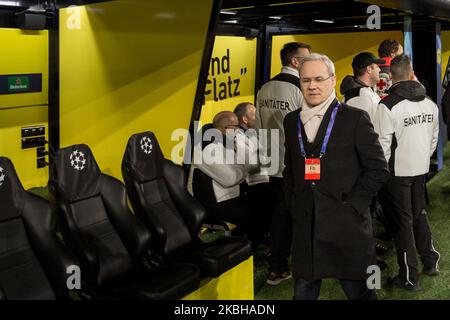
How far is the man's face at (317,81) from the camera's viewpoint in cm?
238

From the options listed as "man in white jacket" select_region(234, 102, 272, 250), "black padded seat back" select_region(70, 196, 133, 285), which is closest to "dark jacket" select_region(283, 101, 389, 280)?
"black padded seat back" select_region(70, 196, 133, 285)

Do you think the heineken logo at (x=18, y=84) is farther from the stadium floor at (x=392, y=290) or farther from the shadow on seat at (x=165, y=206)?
the stadium floor at (x=392, y=290)

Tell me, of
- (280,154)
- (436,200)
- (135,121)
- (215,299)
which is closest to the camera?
(215,299)

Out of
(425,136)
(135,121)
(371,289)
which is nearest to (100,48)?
(135,121)

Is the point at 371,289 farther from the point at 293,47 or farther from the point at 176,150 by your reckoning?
the point at 176,150

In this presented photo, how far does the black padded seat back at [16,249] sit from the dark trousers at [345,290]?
1123 millimetres

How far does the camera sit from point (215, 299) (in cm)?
303

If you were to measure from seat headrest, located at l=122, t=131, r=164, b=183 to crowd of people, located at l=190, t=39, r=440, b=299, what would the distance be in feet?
1.19

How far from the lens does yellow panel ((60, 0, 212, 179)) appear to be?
3.94 m

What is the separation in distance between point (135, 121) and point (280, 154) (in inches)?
47.3

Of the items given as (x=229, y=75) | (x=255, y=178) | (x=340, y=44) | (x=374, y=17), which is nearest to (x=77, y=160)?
(x=255, y=178)

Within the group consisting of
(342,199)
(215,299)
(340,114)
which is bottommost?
(215,299)

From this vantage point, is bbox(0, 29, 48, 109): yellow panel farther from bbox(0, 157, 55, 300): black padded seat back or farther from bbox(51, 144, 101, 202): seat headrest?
bbox(0, 157, 55, 300): black padded seat back

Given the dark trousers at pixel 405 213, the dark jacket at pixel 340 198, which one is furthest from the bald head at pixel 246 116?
the dark jacket at pixel 340 198
